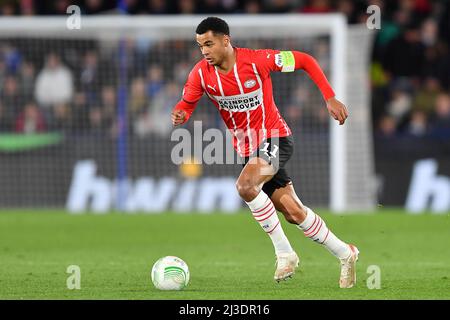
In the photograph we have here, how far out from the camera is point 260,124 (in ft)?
32.0

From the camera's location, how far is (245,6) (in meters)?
22.2

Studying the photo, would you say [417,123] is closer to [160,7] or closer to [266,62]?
[160,7]

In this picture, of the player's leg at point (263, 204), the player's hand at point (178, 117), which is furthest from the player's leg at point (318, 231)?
the player's hand at point (178, 117)

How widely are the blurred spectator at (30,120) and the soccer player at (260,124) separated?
972 cm

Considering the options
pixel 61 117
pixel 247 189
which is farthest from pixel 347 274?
pixel 61 117

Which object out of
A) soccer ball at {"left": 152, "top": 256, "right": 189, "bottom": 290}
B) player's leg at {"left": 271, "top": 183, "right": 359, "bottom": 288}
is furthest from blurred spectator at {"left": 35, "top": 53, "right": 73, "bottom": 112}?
soccer ball at {"left": 152, "top": 256, "right": 189, "bottom": 290}

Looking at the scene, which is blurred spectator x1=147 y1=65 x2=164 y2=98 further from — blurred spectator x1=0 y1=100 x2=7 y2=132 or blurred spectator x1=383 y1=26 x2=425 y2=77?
blurred spectator x1=383 y1=26 x2=425 y2=77

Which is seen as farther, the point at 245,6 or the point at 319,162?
→ the point at 245,6

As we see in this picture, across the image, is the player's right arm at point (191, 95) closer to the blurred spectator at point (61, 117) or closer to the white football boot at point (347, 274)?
the white football boot at point (347, 274)
